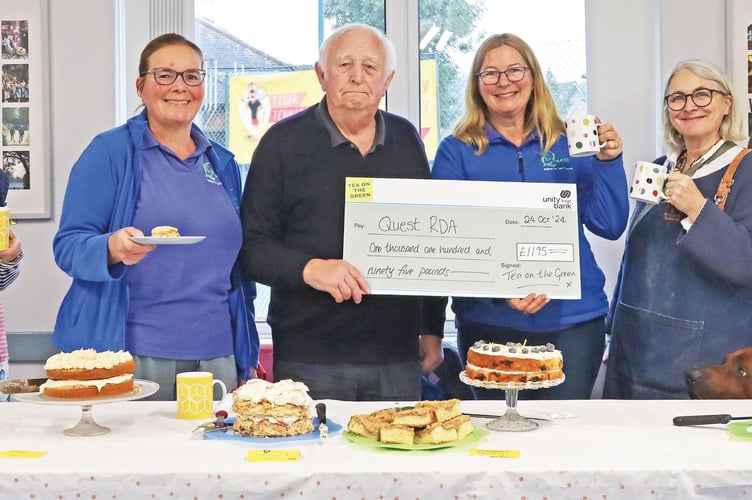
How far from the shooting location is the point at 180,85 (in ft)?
8.71

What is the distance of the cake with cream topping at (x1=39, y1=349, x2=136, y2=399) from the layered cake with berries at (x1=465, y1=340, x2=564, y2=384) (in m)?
0.87

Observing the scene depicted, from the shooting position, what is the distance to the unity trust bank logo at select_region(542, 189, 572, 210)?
8.48ft

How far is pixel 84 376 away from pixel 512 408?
41.1 inches

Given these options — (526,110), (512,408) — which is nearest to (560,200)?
(526,110)

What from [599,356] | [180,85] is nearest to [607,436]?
[599,356]

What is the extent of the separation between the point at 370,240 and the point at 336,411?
0.60m

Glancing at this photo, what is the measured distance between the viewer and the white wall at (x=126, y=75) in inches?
153

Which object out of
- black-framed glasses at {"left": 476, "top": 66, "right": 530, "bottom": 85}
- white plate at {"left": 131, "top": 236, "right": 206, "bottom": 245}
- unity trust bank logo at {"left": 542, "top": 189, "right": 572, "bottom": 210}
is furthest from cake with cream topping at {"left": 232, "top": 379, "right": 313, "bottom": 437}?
black-framed glasses at {"left": 476, "top": 66, "right": 530, "bottom": 85}

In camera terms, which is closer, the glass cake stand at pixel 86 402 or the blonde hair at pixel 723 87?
the glass cake stand at pixel 86 402

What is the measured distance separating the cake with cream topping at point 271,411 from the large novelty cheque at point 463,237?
67 cm

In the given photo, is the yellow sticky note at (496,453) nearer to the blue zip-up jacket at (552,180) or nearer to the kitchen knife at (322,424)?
the kitchen knife at (322,424)

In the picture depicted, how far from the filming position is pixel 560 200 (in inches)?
102

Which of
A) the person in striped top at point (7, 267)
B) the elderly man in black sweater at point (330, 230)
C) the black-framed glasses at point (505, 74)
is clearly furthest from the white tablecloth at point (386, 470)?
the black-framed glasses at point (505, 74)

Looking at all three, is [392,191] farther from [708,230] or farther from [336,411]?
[708,230]
